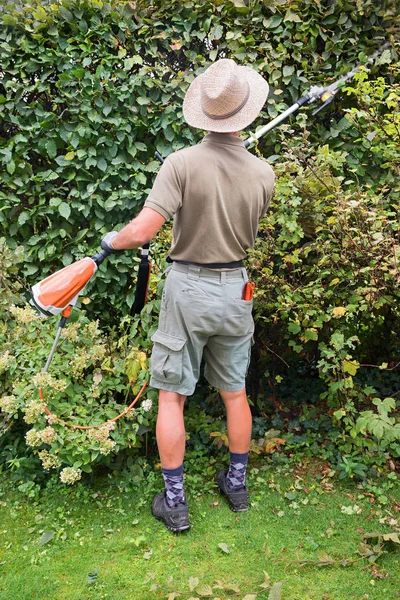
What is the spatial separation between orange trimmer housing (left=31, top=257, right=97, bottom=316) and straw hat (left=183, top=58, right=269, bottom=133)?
860 mm

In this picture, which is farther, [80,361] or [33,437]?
[80,361]

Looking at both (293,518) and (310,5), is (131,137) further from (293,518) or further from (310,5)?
(293,518)

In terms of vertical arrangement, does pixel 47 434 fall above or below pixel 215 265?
below

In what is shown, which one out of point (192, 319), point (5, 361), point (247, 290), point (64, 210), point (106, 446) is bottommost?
point (106, 446)

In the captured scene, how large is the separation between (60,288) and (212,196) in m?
0.82

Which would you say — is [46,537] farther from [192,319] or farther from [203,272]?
[203,272]

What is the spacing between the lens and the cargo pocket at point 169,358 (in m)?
2.54

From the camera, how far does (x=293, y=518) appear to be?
2.73 meters

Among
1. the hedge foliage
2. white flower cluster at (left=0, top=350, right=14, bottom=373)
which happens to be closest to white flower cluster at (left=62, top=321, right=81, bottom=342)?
the hedge foliage

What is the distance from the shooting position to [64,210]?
3654mm

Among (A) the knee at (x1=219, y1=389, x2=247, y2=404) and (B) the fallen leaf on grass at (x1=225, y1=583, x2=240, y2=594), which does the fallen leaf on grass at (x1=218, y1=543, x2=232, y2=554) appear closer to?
(B) the fallen leaf on grass at (x1=225, y1=583, x2=240, y2=594)

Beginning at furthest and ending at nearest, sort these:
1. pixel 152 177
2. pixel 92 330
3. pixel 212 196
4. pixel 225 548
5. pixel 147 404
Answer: pixel 152 177 → pixel 92 330 → pixel 147 404 → pixel 225 548 → pixel 212 196

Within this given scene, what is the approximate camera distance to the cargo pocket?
8.33ft

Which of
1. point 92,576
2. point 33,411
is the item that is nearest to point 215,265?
point 33,411
